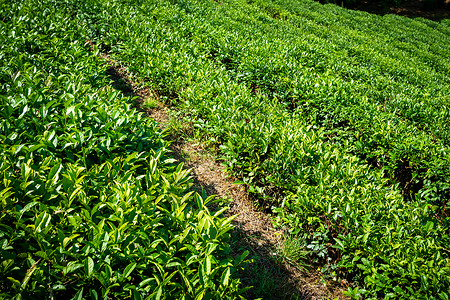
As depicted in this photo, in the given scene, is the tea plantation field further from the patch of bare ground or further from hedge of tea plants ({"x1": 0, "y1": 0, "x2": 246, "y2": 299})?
the patch of bare ground

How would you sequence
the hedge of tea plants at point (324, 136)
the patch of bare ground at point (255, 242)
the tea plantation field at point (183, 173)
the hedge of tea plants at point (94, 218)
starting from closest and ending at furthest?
the hedge of tea plants at point (94, 218), the tea plantation field at point (183, 173), the hedge of tea plants at point (324, 136), the patch of bare ground at point (255, 242)

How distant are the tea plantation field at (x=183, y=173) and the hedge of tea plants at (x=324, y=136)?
0.09 ft

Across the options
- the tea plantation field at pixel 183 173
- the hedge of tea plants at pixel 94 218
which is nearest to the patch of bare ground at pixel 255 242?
the tea plantation field at pixel 183 173

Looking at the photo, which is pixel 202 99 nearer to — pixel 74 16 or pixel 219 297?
pixel 219 297

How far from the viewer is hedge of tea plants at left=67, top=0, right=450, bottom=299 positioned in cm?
229

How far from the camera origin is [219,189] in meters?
3.45

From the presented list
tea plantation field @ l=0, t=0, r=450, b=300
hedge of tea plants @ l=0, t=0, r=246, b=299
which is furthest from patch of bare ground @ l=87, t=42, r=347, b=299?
hedge of tea plants @ l=0, t=0, r=246, b=299

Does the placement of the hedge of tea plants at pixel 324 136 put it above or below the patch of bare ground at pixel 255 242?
above

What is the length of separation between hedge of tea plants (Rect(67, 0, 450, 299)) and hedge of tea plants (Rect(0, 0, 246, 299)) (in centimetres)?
132

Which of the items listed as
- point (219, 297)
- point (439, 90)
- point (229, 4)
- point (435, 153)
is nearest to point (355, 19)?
point (229, 4)

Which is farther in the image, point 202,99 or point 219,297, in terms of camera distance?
point 202,99

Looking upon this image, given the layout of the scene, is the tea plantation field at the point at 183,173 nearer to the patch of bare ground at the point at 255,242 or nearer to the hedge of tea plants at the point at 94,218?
the hedge of tea plants at the point at 94,218

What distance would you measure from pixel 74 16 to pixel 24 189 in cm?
718

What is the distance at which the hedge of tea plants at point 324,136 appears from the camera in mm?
Answer: 2291
